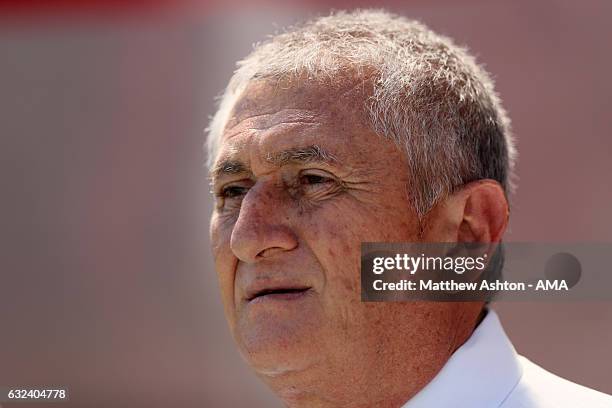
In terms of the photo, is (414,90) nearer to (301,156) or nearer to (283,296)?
(301,156)

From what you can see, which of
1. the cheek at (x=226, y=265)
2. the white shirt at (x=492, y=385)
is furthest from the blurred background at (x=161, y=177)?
the cheek at (x=226, y=265)

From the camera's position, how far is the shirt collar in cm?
137

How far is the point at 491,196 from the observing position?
4.84 feet

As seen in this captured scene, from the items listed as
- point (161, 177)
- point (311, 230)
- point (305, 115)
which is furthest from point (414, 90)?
point (161, 177)

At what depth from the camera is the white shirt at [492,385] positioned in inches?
54.2

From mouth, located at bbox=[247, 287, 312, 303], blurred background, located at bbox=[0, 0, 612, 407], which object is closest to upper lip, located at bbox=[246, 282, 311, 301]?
mouth, located at bbox=[247, 287, 312, 303]

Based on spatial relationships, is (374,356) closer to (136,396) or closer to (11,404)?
(136,396)

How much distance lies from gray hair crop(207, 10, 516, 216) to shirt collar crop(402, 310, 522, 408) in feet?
0.83

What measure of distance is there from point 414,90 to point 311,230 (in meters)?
0.32

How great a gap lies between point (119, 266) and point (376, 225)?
2.97 feet

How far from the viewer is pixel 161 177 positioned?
7.27 ft

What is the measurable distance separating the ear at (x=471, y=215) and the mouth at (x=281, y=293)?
0.80ft

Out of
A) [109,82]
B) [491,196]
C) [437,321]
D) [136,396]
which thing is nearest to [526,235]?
[491,196]

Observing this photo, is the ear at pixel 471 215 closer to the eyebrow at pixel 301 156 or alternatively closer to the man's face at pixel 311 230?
the man's face at pixel 311 230
